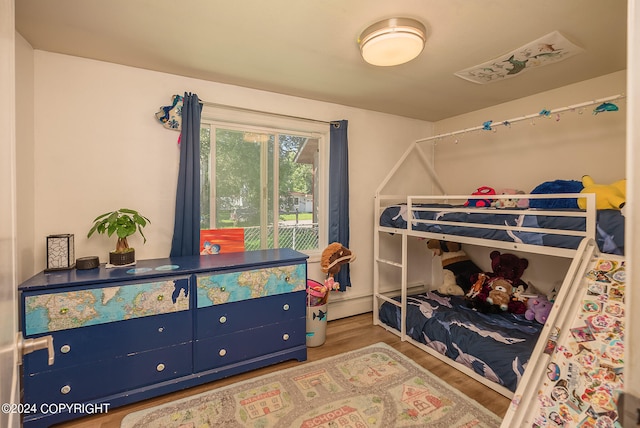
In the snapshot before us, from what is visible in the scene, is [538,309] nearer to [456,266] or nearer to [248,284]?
[456,266]

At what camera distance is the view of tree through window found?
2.68m

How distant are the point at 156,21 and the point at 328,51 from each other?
1.10 metres

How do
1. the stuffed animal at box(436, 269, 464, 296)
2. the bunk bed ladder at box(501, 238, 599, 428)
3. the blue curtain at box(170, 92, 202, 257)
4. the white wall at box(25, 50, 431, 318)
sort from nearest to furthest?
the bunk bed ladder at box(501, 238, 599, 428)
the white wall at box(25, 50, 431, 318)
the blue curtain at box(170, 92, 202, 257)
the stuffed animal at box(436, 269, 464, 296)

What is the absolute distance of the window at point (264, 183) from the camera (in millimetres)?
2684

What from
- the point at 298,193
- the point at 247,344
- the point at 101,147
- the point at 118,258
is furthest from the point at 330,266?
the point at 101,147

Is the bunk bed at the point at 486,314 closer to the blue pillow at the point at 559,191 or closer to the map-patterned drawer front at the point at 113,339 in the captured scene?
the blue pillow at the point at 559,191

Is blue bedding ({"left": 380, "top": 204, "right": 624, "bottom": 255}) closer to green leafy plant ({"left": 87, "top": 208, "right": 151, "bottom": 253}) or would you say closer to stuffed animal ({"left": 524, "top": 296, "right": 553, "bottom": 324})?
stuffed animal ({"left": 524, "top": 296, "right": 553, "bottom": 324})

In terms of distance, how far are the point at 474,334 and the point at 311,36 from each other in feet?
8.33

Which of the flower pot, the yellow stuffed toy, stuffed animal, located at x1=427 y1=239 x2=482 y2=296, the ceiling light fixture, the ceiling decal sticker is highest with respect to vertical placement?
the ceiling decal sticker

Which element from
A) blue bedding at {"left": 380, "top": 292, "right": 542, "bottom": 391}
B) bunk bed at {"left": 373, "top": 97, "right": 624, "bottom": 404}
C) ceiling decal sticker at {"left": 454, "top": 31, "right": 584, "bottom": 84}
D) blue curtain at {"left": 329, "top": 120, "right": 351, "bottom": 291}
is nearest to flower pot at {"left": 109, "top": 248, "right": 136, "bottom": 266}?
blue curtain at {"left": 329, "top": 120, "right": 351, "bottom": 291}

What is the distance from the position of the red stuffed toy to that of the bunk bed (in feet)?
0.32

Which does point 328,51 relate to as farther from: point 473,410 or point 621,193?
point 473,410

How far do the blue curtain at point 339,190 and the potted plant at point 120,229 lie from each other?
1.79 metres

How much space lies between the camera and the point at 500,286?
2.83m
